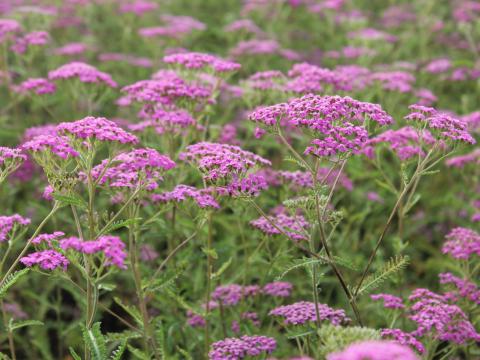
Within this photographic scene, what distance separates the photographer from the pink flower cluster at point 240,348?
4.61 metres

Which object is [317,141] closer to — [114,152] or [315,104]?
[315,104]

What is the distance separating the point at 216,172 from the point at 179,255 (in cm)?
149

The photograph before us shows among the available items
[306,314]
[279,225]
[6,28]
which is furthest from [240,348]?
[6,28]

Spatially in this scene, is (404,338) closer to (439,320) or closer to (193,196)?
(439,320)

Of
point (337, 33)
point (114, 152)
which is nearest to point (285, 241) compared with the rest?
point (114, 152)

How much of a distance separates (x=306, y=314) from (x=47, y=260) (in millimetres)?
1858

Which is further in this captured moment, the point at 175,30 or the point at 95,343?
the point at 175,30

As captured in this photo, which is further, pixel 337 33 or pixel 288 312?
pixel 337 33

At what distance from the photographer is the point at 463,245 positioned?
5.91 meters

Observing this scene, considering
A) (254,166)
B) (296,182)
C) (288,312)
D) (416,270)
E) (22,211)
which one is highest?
(254,166)

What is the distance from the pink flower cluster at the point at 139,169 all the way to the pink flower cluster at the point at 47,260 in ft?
1.99

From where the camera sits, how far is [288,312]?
4996 millimetres

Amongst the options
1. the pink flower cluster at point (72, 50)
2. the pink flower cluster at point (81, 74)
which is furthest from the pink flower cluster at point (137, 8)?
the pink flower cluster at point (81, 74)

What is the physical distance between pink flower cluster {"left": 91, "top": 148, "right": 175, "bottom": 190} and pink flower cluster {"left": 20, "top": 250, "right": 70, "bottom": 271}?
61 cm
